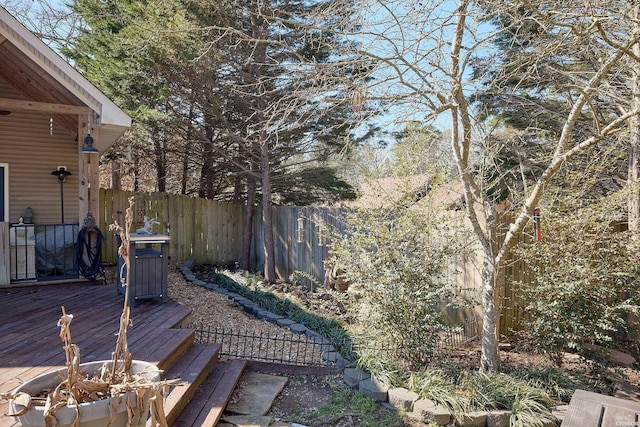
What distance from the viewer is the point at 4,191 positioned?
7.18 meters

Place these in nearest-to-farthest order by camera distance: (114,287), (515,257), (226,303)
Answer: (515,257)
(114,287)
(226,303)

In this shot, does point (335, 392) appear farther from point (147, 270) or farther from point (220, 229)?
point (220, 229)

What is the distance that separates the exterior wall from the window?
0.18 ft

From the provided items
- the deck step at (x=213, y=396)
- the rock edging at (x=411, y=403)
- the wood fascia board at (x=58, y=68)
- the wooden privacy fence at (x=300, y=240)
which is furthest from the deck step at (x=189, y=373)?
the wooden privacy fence at (x=300, y=240)

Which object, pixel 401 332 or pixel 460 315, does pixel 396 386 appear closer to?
pixel 401 332

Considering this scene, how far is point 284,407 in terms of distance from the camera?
373cm

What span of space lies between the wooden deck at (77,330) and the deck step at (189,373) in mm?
82

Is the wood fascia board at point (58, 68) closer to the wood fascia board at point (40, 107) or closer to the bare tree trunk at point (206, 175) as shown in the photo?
the wood fascia board at point (40, 107)

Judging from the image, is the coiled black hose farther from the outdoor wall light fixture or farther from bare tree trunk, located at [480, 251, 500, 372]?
bare tree trunk, located at [480, 251, 500, 372]

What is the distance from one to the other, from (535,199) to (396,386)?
2.10m

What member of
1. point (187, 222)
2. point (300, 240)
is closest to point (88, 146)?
point (300, 240)

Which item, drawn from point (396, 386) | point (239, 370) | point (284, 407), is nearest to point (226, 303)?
point (239, 370)

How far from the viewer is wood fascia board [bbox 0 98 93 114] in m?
5.59

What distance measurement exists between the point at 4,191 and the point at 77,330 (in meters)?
4.63
